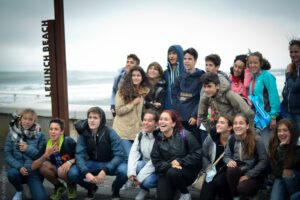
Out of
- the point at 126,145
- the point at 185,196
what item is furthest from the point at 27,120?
the point at 185,196

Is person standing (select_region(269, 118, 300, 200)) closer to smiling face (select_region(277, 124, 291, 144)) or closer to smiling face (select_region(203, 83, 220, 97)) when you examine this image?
smiling face (select_region(277, 124, 291, 144))

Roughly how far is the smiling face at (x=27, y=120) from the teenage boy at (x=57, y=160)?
9.4 inches

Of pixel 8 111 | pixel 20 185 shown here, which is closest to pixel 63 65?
pixel 20 185

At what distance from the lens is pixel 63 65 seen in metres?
6.33

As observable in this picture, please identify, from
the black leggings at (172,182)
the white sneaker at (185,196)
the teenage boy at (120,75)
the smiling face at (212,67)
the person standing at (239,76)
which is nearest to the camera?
the black leggings at (172,182)

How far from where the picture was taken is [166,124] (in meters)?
5.00

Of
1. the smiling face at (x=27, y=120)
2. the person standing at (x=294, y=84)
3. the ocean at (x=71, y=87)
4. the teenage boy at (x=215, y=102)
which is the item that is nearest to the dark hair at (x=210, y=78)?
the teenage boy at (x=215, y=102)

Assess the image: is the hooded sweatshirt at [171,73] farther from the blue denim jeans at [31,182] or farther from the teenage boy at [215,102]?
the blue denim jeans at [31,182]

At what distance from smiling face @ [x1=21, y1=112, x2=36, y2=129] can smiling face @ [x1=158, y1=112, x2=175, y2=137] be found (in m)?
1.50

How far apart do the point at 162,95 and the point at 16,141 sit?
5.89ft

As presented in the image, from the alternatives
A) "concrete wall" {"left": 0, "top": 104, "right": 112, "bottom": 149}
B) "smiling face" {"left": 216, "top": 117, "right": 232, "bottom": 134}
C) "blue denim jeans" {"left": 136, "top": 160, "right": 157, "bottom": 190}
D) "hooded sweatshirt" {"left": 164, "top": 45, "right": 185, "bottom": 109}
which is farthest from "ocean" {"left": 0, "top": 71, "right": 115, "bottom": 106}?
"smiling face" {"left": 216, "top": 117, "right": 232, "bottom": 134}

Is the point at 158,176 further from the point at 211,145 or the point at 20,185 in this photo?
the point at 20,185

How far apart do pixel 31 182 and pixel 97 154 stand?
2.57 ft

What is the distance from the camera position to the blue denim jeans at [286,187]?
4.41 metres
